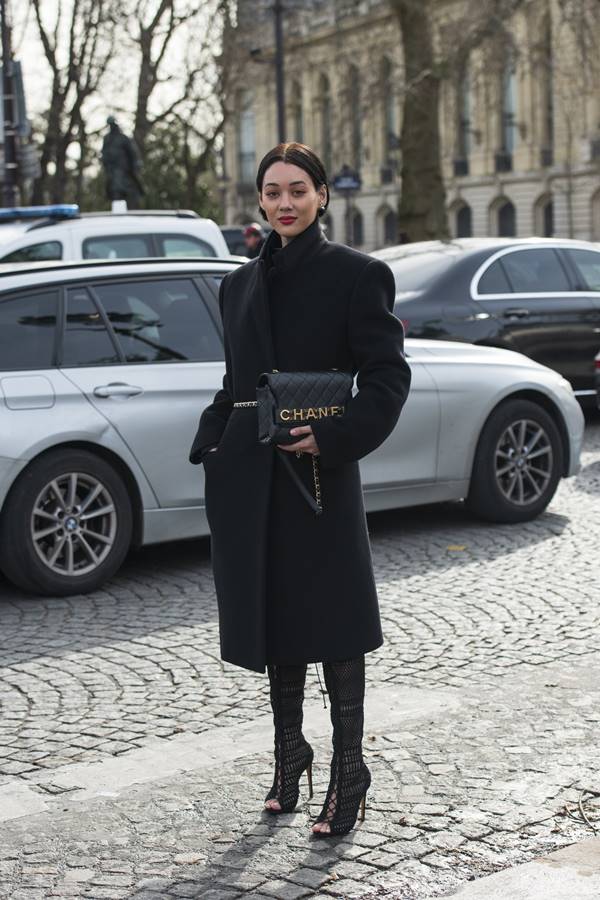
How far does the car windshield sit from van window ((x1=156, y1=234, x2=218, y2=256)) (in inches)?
64.3

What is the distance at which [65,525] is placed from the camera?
7.58 m

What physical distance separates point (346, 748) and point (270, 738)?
0.93 meters

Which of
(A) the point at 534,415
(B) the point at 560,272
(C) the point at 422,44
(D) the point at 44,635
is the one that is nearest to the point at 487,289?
(B) the point at 560,272

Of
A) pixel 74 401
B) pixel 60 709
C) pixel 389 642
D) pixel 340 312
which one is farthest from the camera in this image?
pixel 74 401

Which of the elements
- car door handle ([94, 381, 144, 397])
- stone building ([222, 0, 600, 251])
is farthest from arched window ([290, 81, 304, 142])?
car door handle ([94, 381, 144, 397])

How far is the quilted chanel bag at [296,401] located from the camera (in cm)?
414

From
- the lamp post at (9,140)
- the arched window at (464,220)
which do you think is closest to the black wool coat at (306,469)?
the lamp post at (9,140)

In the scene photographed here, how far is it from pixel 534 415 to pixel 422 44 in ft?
64.5

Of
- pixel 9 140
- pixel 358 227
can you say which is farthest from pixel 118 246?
pixel 358 227

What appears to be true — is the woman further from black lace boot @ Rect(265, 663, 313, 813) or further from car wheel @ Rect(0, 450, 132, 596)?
car wheel @ Rect(0, 450, 132, 596)

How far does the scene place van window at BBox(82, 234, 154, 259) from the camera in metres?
13.1

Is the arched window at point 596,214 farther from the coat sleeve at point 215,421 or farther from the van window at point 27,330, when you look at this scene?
the coat sleeve at point 215,421

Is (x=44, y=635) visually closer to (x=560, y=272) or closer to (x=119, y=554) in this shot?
(x=119, y=554)

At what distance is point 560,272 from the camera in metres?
13.6
